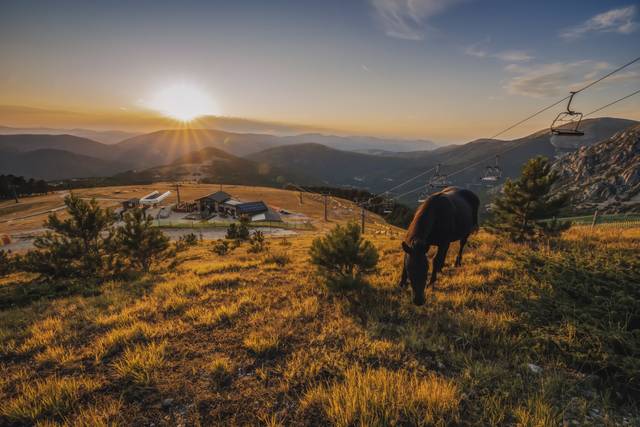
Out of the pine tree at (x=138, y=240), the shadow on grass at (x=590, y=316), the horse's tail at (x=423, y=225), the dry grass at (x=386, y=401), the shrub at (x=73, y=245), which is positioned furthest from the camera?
the pine tree at (x=138, y=240)

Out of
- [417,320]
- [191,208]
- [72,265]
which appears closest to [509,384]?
[417,320]

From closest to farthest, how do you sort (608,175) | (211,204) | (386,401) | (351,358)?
1. (386,401)
2. (351,358)
3. (211,204)
4. (608,175)

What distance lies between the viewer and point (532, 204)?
13.2 meters

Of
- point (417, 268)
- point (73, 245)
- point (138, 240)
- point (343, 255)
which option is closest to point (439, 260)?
Answer: point (417, 268)

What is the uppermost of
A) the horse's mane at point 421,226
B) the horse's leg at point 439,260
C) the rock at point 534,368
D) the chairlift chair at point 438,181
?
the chairlift chair at point 438,181

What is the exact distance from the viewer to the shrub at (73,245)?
38.1 feet

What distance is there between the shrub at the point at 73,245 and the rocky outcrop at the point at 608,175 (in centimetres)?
13585

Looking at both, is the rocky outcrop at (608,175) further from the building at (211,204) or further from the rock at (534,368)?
the rock at (534,368)

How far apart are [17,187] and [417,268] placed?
393ft

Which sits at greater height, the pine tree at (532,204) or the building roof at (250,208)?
the pine tree at (532,204)

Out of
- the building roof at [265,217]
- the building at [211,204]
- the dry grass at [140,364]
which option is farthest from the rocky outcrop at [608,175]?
the dry grass at [140,364]

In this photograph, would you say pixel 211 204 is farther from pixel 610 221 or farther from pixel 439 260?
pixel 610 221

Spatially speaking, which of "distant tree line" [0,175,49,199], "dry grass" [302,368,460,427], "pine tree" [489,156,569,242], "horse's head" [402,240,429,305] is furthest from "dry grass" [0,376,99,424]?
"distant tree line" [0,175,49,199]

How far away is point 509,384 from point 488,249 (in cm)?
974
